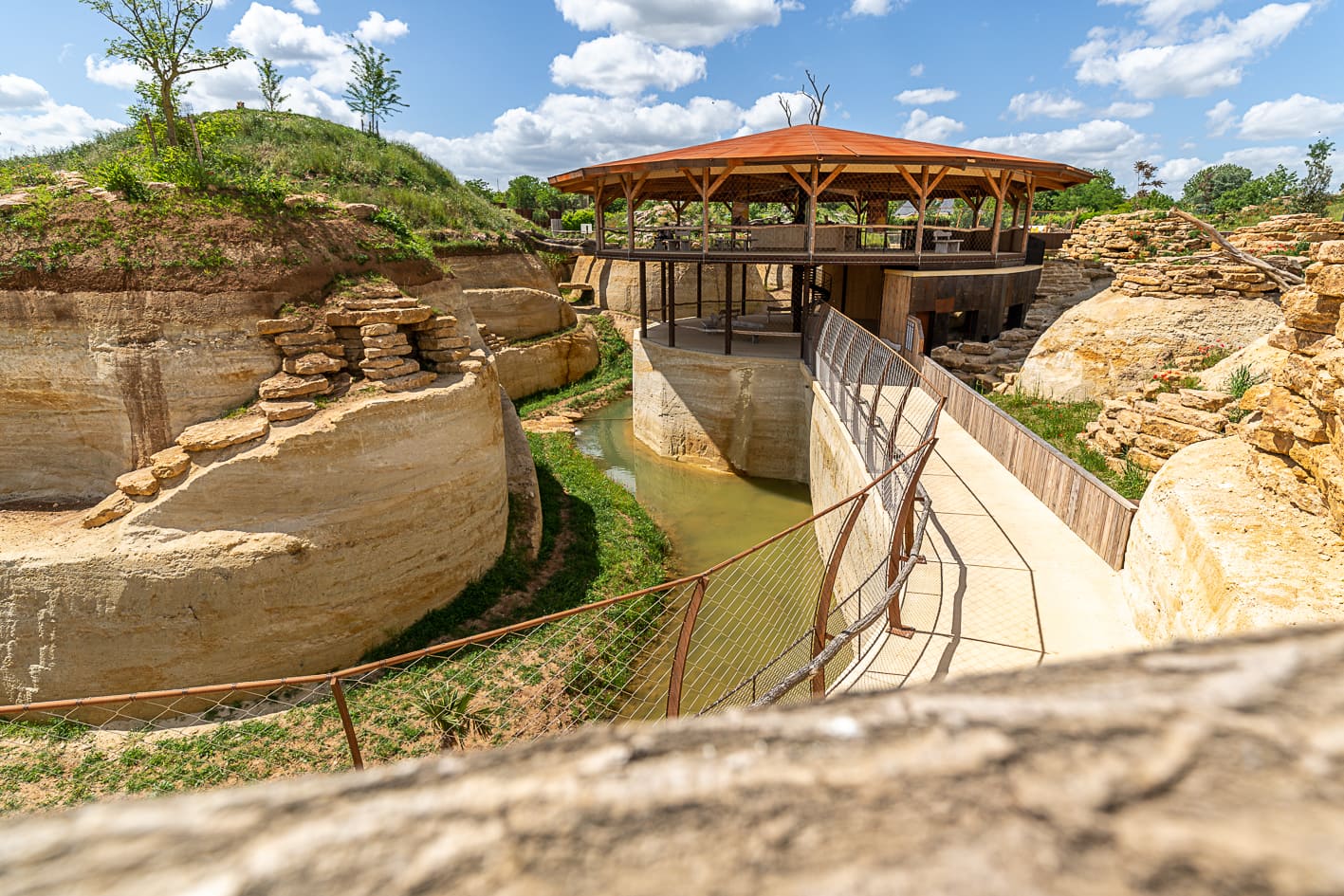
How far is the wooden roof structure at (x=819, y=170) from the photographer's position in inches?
588

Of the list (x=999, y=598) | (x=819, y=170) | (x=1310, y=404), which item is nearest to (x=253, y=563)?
(x=999, y=598)

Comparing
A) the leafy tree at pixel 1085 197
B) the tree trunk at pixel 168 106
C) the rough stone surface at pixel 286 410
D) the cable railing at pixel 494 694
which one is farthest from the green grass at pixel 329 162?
the leafy tree at pixel 1085 197

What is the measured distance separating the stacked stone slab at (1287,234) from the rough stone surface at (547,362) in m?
19.5

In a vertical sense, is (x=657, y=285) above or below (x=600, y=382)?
above

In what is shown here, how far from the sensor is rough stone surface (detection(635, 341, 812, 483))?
16.0m

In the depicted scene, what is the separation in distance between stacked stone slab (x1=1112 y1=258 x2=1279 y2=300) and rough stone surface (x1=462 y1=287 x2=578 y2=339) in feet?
60.2

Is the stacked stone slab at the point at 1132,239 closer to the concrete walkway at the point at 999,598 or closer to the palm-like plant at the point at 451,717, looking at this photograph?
the concrete walkway at the point at 999,598

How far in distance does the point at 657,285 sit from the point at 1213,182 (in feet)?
158

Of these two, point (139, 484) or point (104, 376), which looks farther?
point (104, 376)

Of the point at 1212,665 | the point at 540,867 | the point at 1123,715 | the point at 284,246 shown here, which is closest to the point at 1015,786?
the point at 1123,715

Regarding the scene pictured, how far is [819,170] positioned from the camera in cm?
1541

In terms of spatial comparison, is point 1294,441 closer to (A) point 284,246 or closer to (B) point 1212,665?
(B) point 1212,665

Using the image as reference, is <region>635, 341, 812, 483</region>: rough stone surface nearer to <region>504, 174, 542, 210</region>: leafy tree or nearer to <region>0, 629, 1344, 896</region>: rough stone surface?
<region>0, 629, 1344, 896</region>: rough stone surface

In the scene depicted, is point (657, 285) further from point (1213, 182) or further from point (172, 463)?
point (1213, 182)
